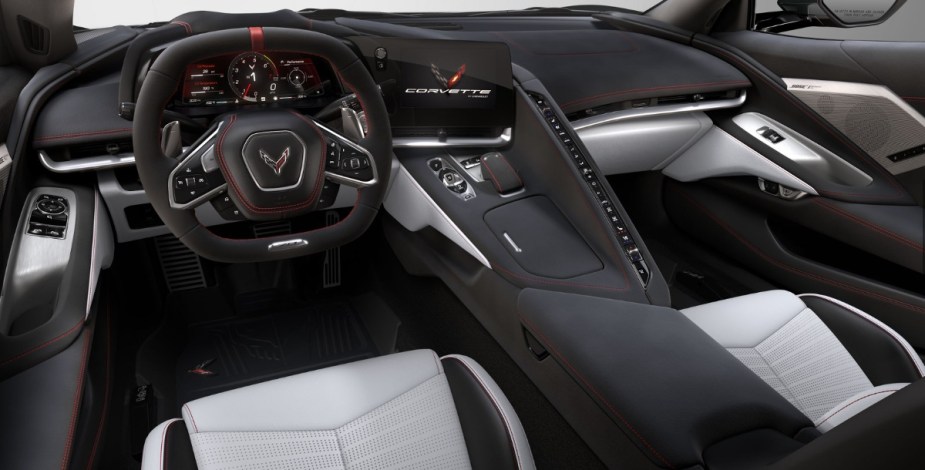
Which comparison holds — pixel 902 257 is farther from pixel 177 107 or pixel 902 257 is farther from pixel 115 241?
pixel 115 241

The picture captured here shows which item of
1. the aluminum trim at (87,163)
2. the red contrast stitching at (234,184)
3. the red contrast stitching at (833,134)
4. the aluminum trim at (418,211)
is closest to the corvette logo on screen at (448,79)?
the aluminum trim at (418,211)

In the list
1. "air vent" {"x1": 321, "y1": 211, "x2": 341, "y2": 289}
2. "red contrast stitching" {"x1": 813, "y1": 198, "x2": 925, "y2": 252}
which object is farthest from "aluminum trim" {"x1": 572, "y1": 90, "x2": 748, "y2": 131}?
"air vent" {"x1": 321, "y1": 211, "x2": 341, "y2": 289}

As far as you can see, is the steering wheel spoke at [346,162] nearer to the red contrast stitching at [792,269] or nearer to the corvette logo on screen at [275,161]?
the corvette logo on screen at [275,161]

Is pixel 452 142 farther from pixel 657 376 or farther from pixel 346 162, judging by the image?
pixel 657 376

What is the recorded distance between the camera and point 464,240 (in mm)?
1696

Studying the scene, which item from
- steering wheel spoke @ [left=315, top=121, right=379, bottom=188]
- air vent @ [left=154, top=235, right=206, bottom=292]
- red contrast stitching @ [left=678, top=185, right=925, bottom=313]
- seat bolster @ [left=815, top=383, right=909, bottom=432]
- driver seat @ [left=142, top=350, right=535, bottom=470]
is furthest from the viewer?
air vent @ [left=154, top=235, right=206, bottom=292]

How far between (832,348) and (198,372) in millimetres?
1793

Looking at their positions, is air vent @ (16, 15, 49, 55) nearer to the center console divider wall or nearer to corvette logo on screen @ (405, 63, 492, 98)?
corvette logo on screen @ (405, 63, 492, 98)

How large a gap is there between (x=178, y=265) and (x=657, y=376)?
1.63 metres

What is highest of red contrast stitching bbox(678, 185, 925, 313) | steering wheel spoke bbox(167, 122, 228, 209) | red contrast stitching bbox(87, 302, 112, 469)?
steering wheel spoke bbox(167, 122, 228, 209)

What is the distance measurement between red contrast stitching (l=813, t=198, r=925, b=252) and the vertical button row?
0.95m

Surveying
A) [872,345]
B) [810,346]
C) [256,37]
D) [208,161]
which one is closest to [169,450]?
[208,161]

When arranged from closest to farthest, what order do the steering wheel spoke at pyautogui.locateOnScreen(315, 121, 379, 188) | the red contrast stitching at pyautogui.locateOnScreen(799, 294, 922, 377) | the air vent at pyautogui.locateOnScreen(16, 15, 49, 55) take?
1. the steering wheel spoke at pyautogui.locateOnScreen(315, 121, 379, 188)
2. the red contrast stitching at pyautogui.locateOnScreen(799, 294, 922, 377)
3. the air vent at pyautogui.locateOnScreen(16, 15, 49, 55)

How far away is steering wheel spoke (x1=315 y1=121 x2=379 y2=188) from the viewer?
1393 millimetres
